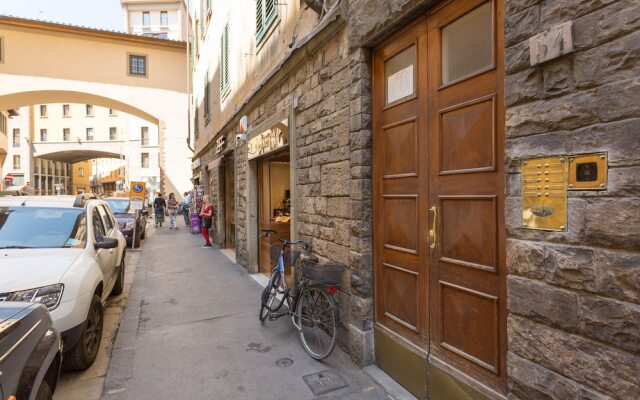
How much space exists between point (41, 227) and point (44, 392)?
289 cm

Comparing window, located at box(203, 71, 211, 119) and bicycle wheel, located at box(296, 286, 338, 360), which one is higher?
window, located at box(203, 71, 211, 119)

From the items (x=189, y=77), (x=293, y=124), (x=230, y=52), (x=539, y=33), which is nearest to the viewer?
(x=539, y=33)

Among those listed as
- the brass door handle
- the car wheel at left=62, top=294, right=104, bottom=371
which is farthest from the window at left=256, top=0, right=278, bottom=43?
the car wheel at left=62, top=294, right=104, bottom=371

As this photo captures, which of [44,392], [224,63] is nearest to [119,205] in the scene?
A: [224,63]

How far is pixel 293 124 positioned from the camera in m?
5.51

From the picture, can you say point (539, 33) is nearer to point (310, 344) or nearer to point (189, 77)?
point (310, 344)

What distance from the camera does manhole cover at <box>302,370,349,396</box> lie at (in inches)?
137

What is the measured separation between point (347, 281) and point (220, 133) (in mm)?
8186

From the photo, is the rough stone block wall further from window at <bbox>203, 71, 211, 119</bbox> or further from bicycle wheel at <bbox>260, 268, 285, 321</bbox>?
window at <bbox>203, 71, 211, 119</bbox>

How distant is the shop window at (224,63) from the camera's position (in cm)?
1032

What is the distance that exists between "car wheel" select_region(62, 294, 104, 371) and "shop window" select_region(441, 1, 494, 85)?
4.03 meters

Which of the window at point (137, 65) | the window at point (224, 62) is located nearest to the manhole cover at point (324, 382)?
the window at point (224, 62)

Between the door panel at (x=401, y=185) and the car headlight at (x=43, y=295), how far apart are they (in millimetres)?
2961

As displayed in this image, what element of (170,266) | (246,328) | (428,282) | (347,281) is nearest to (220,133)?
(170,266)
